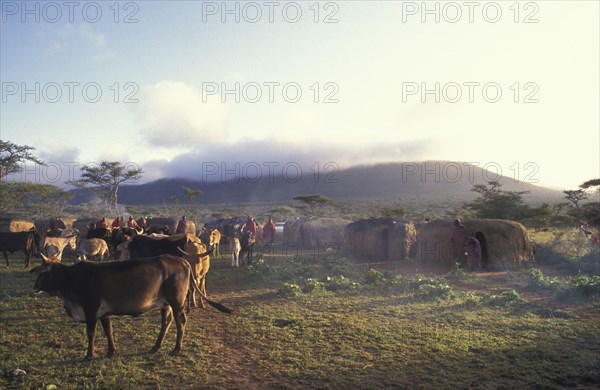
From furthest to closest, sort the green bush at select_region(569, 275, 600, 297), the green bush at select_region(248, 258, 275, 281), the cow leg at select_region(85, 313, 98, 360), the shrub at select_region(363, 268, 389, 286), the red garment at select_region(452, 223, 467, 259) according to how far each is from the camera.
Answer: the red garment at select_region(452, 223, 467, 259) < the green bush at select_region(248, 258, 275, 281) < the shrub at select_region(363, 268, 389, 286) < the green bush at select_region(569, 275, 600, 297) < the cow leg at select_region(85, 313, 98, 360)

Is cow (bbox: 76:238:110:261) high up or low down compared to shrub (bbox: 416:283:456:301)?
up

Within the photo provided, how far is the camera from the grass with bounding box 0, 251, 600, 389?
7.23 m

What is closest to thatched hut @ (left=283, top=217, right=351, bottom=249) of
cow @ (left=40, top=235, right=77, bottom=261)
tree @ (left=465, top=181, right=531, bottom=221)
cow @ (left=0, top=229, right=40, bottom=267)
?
tree @ (left=465, top=181, right=531, bottom=221)

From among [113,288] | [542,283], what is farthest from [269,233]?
[113,288]

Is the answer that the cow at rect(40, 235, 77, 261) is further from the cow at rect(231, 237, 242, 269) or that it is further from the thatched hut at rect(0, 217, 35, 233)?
the thatched hut at rect(0, 217, 35, 233)

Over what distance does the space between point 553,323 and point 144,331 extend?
9.94 metres

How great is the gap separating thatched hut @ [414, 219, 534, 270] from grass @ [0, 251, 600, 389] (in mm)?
6521

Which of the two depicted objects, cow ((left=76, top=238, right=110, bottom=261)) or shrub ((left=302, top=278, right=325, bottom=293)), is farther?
cow ((left=76, top=238, right=110, bottom=261))

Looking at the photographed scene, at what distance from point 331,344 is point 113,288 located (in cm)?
455

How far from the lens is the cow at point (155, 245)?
13648mm

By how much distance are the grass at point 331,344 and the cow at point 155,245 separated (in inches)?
89.9

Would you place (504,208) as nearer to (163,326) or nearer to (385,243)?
(385,243)

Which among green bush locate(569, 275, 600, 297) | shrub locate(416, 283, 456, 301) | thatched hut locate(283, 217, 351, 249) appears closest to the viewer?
green bush locate(569, 275, 600, 297)

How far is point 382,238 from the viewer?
2511cm
